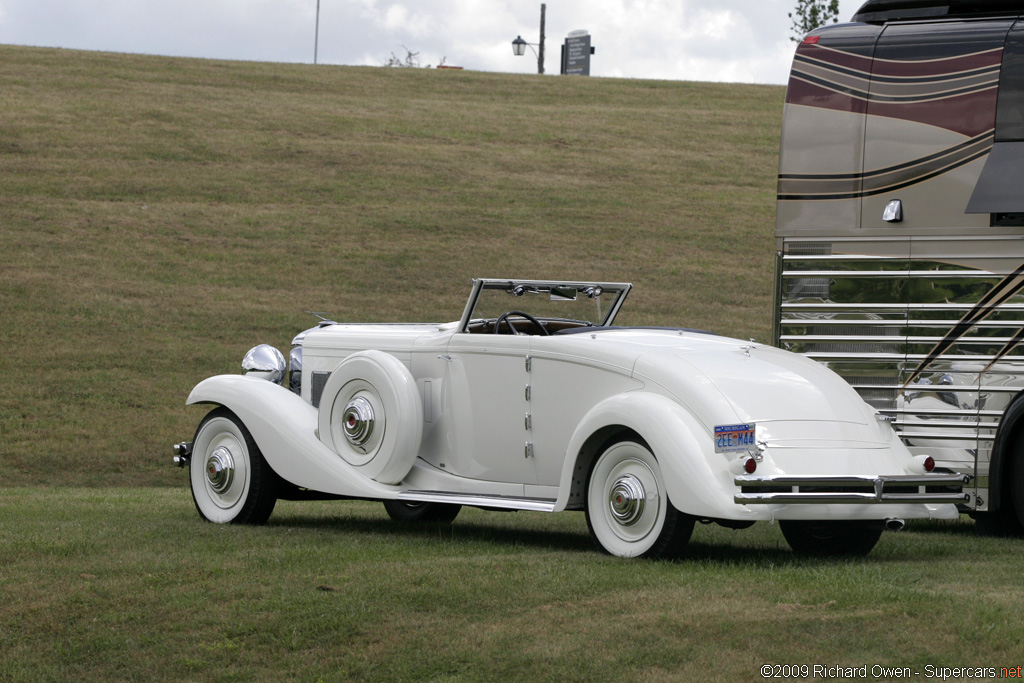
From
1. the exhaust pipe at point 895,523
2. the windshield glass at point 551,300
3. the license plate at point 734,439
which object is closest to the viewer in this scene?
the license plate at point 734,439

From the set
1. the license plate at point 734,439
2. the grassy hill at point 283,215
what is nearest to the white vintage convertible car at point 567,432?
the license plate at point 734,439

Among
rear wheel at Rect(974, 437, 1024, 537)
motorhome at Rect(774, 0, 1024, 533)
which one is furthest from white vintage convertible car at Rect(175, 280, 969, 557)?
motorhome at Rect(774, 0, 1024, 533)

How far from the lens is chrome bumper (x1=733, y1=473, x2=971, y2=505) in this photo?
6703 mm

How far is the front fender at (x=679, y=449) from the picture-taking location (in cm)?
677

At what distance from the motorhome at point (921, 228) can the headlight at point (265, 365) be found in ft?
12.9

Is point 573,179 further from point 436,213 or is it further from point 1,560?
point 1,560

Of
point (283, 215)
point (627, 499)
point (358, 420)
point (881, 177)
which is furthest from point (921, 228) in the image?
point (283, 215)

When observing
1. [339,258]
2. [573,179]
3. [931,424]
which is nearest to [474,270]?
[339,258]

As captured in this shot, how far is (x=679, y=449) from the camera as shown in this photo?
6.93 m

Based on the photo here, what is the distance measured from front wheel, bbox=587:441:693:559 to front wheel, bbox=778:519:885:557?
1.01 metres

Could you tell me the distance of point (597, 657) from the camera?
532 cm

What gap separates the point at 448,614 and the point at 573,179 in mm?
25808

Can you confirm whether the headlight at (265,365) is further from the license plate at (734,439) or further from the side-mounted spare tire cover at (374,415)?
the license plate at (734,439)

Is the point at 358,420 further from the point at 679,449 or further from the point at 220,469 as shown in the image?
the point at 679,449
